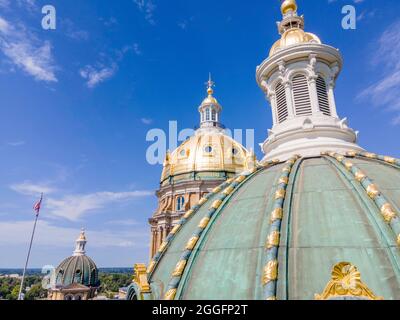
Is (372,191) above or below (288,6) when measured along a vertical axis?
below

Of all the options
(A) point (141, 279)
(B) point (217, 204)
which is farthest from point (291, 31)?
(A) point (141, 279)

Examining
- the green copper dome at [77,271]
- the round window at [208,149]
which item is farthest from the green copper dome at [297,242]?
the green copper dome at [77,271]

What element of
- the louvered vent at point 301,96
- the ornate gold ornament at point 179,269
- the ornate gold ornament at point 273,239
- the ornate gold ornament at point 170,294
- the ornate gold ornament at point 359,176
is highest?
the louvered vent at point 301,96

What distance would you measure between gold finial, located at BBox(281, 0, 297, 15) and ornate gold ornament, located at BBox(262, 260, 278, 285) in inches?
741

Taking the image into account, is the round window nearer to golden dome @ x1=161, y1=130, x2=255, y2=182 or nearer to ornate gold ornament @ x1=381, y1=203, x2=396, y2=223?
golden dome @ x1=161, y1=130, x2=255, y2=182

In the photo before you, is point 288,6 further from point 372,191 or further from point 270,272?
point 270,272

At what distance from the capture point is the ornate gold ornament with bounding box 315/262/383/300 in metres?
6.72

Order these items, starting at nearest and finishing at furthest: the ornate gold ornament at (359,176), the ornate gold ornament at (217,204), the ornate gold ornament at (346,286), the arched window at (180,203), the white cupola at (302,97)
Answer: the ornate gold ornament at (346,286), the ornate gold ornament at (359,176), the ornate gold ornament at (217,204), the white cupola at (302,97), the arched window at (180,203)

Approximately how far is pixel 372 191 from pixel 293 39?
1147 cm

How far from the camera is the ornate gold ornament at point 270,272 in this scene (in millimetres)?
7537

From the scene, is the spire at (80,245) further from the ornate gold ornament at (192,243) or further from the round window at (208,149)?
the ornate gold ornament at (192,243)

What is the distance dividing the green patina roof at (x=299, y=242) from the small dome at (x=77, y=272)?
65683 mm

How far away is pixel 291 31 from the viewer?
57.7 feet
